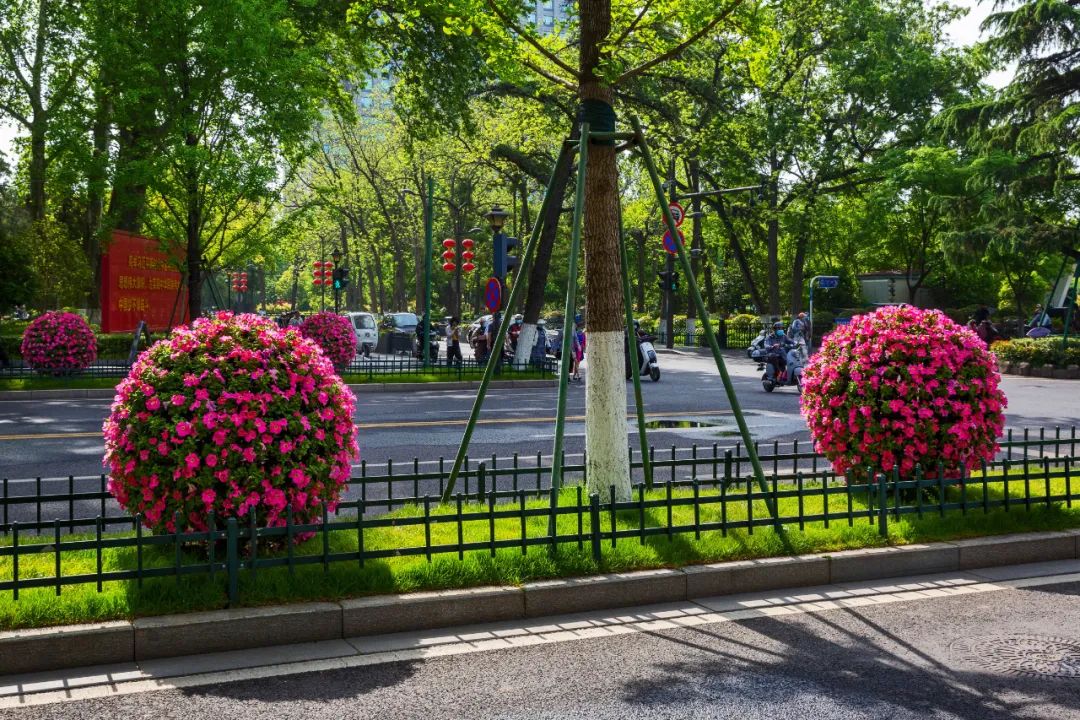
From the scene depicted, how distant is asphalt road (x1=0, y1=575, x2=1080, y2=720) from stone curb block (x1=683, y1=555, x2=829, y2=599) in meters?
0.49

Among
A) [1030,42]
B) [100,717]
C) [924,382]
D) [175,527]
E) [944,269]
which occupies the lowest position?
[100,717]

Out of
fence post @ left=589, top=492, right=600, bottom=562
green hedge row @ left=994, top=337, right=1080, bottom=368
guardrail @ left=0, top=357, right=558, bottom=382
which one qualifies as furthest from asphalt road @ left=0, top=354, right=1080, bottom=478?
fence post @ left=589, top=492, right=600, bottom=562

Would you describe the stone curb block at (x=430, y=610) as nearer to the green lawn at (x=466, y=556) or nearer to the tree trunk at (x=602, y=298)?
the green lawn at (x=466, y=556)

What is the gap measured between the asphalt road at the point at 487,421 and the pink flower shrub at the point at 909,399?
166 inches

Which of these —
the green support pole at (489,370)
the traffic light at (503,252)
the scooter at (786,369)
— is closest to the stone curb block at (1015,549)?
the green support pole at (489,370)

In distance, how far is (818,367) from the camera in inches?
358

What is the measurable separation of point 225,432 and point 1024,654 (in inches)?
176

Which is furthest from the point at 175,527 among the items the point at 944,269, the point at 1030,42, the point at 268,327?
the point at 944,269

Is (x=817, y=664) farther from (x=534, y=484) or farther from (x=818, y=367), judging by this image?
(x=534, y=484)

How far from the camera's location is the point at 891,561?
281 inches

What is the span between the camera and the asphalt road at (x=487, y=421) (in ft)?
42.8

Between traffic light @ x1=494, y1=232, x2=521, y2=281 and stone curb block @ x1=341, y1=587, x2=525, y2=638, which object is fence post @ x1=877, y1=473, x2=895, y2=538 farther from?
traffic light @ x1=494, y1=232, x2=521, y2=281

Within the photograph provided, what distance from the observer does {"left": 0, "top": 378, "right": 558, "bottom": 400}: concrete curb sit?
2122 centimetres

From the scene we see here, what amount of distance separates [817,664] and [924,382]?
144 inches
